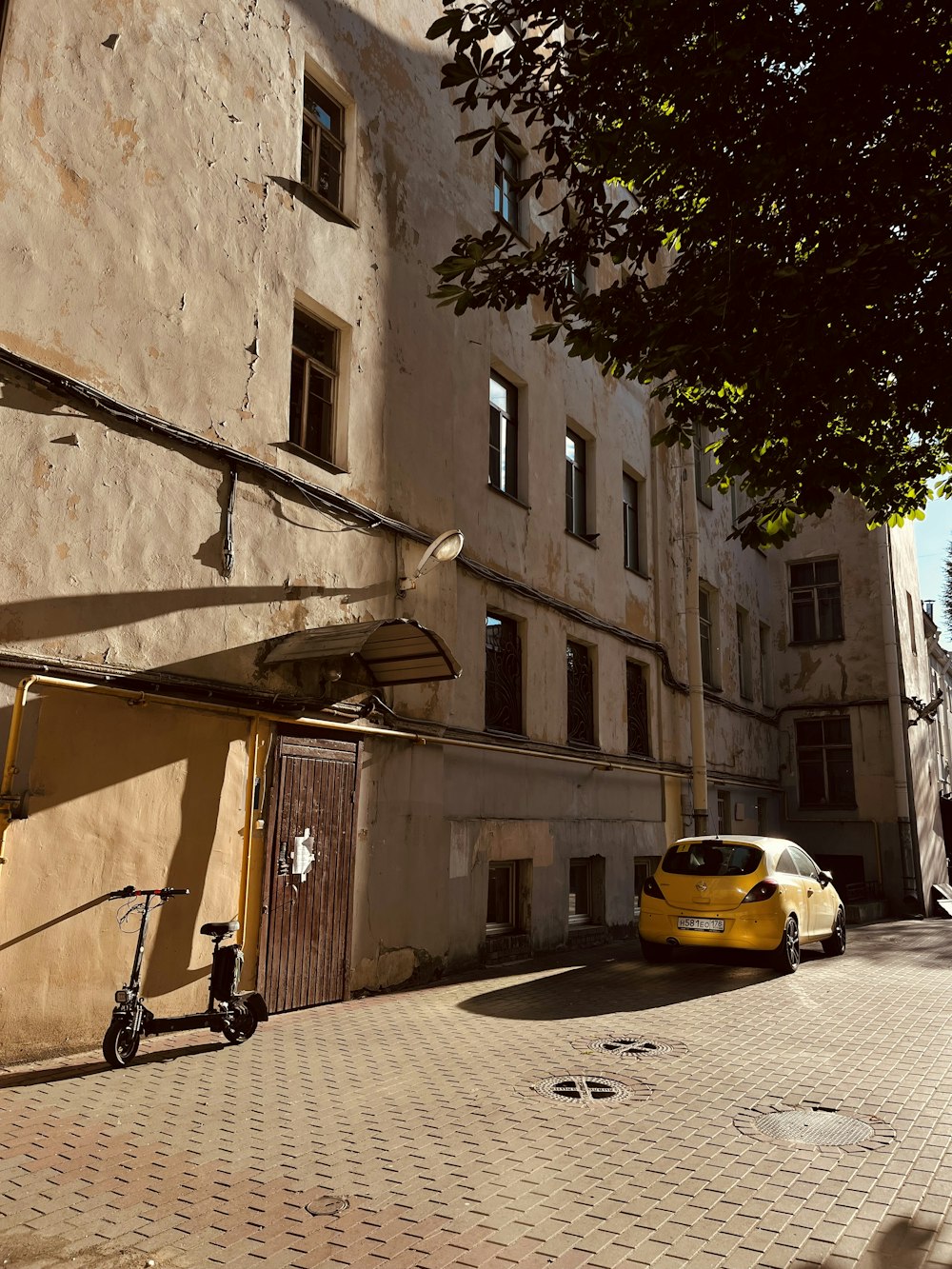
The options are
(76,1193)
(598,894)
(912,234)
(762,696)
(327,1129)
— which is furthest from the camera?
(762,696)

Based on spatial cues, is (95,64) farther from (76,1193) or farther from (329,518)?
(76,1193)

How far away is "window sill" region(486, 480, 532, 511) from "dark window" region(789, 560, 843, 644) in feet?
46.6

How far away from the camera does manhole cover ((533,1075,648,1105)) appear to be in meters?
5.88

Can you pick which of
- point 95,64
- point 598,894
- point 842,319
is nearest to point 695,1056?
point 842,319

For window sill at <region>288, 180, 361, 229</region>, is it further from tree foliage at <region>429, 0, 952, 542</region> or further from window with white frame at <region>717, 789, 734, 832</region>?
window with white frame at <region>717, 789, 734, 832</region>

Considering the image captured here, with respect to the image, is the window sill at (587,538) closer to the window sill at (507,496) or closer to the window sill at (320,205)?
the window sill at (507,496)

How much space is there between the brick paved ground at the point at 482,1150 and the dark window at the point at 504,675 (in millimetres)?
4923

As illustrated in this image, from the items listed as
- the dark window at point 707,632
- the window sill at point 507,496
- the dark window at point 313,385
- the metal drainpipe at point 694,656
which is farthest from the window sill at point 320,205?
the dark window at point 707,632

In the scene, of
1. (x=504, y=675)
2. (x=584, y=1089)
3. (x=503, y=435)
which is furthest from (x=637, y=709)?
(x=584, y=1089)

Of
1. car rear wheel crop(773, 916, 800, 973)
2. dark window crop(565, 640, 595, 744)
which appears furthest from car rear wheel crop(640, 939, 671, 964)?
dark window crop(565, 640, 595, 744)

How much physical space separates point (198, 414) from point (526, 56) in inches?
157

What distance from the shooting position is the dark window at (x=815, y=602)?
987 inches

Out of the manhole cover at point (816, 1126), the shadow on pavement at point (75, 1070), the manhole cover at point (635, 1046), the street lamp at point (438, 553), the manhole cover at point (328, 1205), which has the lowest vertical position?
the manhole cover at point (328, 1205)

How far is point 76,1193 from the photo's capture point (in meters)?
4.27
